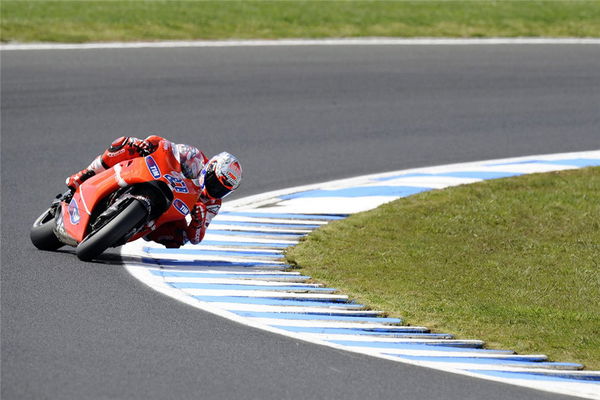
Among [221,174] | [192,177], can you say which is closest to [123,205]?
[192,177]

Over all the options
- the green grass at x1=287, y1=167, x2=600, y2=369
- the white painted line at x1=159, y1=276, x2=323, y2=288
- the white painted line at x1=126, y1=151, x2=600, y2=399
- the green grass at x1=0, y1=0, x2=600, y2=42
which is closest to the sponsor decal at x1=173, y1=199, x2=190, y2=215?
the white painted line at x1=126, y1=151, x2=600, y2=399

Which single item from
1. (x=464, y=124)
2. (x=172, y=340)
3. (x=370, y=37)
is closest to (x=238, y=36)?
(x=370, y=37)

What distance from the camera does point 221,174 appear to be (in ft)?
32.0

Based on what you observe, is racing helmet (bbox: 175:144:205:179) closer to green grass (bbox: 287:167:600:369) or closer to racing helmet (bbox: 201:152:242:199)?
racing helmet (bbox: 201:152:242:199)

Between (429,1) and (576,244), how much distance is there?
13.7m

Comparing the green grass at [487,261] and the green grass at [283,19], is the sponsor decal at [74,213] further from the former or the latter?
the green grass at [283,19]

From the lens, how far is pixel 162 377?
6.72 meters

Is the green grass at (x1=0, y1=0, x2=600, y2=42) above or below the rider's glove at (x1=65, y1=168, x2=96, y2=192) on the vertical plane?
above

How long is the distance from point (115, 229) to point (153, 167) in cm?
67

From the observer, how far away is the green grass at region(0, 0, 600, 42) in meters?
19.9

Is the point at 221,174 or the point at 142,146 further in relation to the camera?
the point at 142,146

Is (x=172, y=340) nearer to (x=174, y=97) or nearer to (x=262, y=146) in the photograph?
(x=262, y=146)

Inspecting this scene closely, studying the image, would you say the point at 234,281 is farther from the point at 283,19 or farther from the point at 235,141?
the point at 283,19

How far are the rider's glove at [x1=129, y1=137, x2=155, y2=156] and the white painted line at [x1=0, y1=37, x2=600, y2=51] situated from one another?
9004 millimetres
